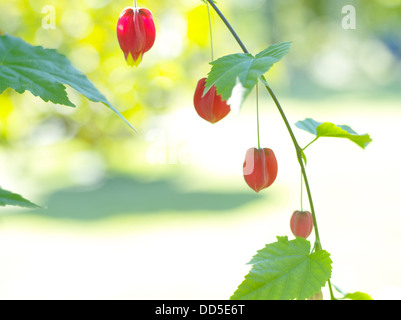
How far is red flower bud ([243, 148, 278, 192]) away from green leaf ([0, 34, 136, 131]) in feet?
0.57

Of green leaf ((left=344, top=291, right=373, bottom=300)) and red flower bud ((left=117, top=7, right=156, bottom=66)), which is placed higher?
red flower bud ((left=117, top=7, right=156, bottom=66))

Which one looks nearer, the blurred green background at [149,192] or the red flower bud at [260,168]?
the red flower bud at [260,168]

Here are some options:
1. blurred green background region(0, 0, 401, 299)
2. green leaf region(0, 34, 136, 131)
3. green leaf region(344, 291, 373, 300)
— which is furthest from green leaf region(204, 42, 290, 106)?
blurred green background region(0, 0, 401, 299)

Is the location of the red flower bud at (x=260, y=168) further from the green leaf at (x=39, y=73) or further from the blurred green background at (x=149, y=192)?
the blurred green background at (x=149, y=192)

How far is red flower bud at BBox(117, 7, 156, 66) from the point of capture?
2.14 ft

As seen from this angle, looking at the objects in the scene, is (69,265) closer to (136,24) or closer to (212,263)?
(212,263)

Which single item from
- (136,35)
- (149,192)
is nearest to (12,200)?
(136,35)

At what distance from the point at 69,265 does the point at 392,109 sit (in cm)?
662

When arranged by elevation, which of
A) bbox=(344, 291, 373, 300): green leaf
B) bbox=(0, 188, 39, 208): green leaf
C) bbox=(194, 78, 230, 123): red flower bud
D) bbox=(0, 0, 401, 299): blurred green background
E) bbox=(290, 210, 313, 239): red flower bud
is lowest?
bbox=(344, 291, 373, 300): green leaf

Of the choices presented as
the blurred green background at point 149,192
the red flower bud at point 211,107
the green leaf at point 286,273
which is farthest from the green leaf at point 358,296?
the blurred green background at point 149,192

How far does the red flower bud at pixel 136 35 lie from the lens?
2.14 feet

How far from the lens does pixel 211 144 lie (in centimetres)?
702

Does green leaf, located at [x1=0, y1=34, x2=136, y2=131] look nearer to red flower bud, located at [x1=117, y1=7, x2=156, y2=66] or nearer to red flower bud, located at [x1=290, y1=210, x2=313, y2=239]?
red flower bud, located at [x1=117, y1=7, x2=156, y2=66]

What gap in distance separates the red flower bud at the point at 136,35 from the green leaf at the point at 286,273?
24cm
